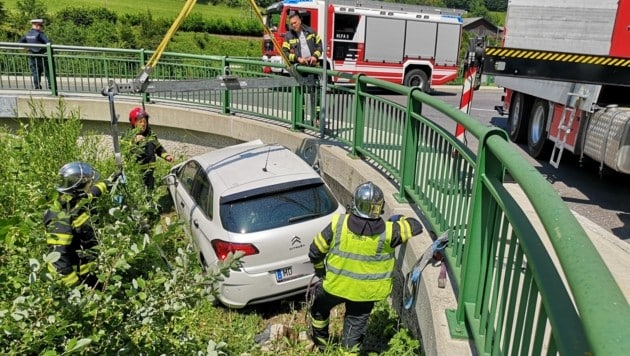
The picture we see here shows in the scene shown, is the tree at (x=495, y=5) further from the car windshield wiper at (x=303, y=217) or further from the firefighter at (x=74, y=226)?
the firefighter at (x=74, y=226)

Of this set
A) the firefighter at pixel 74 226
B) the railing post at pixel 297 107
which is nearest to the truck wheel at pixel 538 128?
the railing post at pixel 297 107

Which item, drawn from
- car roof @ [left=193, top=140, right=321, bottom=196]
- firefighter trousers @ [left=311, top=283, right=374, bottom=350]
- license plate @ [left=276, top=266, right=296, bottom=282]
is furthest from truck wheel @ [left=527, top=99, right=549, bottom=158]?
firefighter trousers @ [left=311, top=283, right=374, bottom=350]

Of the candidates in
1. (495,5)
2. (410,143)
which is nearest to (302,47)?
(410,143)

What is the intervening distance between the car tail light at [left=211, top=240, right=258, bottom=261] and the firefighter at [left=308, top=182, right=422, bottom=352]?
42.9 inches

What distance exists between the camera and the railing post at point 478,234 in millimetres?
2686

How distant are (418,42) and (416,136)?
15473 millimetres

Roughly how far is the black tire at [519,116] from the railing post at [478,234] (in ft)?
24.7

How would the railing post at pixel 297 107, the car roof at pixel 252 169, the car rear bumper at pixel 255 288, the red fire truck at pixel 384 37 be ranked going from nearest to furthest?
the car rear bumper at pixel 255 288 < the car roof at pixel 252 169 < the railing post at pixel 297 107 < the red fire truck at pixel 384 37

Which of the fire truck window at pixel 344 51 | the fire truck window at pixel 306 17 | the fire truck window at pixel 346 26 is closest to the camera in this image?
the fire truck window at pixel 306 17

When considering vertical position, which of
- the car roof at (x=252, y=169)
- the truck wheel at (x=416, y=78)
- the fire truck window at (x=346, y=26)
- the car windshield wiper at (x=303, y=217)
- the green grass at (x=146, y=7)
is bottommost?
the car windshield wiper at (x=303, y=217)

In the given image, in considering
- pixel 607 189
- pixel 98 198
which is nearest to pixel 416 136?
pixel 98 198

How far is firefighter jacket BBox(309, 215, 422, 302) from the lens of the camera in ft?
12.6

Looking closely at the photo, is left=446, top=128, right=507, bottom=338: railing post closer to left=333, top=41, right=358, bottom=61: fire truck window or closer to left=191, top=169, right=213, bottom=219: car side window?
left=191, top=169, right=213, bottom=219: car side window

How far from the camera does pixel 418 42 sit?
19.3 meters
